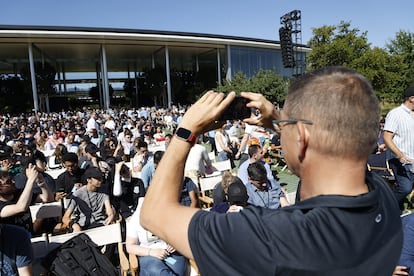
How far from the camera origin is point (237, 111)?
112 cm

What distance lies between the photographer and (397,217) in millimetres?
1016

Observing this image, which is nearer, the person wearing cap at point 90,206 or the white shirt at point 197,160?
the person wearing cap at point 90,206

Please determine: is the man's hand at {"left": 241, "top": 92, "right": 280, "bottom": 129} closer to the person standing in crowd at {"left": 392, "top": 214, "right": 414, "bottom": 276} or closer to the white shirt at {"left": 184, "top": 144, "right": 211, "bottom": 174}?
the person standing in crowd at {"left": 392, "top": 214, "right": 414, "bottom": 276}

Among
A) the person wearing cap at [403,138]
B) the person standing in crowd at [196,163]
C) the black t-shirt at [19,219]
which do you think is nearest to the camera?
the black t-shirt at [19,219]

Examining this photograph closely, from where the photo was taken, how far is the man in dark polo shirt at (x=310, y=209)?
0.81 meters

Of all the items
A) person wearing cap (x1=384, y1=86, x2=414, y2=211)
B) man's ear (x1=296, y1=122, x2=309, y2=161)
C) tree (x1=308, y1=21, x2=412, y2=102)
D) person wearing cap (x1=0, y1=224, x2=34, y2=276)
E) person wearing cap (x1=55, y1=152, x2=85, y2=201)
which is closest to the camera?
man's ear (x1=296, y1=122, x2=309, y2=161)

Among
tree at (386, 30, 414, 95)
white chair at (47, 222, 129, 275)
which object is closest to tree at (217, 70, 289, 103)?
tree at (386, 30, 414, 95)

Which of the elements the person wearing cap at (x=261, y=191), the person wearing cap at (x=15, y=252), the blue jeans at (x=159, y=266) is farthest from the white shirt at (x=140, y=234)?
the person wearing cap at (x=261, y=191)

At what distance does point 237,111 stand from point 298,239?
472mm

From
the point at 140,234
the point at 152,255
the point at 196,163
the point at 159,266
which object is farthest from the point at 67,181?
the point at 159,266

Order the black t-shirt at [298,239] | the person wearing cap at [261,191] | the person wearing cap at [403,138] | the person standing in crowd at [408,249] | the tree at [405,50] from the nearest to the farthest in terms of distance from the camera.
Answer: the black t-shirt at [298,239] → the person standing in crowd at [408,249] → the person wearing cap at [403,138] → the person wearing cap at [261,191] → the tree at [405,50]

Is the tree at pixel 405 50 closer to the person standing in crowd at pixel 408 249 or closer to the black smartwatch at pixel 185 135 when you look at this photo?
the person standing in crowd at pixel 408 249

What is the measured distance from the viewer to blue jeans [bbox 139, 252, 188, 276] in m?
3.69

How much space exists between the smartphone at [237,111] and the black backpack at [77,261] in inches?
120
